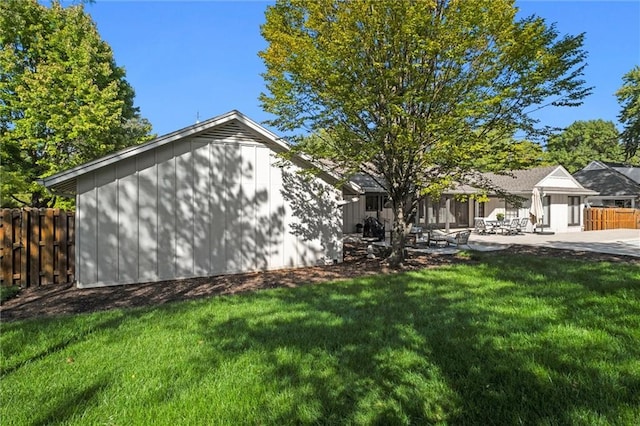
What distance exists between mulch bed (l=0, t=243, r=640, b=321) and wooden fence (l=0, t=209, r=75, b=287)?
1.43 ft

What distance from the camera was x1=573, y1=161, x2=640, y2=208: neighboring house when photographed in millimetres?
31484

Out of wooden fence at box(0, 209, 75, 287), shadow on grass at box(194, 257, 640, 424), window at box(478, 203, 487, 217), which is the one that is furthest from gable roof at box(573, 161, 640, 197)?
wooden fence at box(0, 209, 75, 287)

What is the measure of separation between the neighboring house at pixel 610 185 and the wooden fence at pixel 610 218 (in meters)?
2.48

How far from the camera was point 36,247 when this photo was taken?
9.03 metres

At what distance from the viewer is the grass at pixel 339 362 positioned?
300 cm

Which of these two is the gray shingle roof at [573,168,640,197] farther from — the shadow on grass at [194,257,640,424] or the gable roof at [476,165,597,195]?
the shadow on grass at [194,257,640,424]

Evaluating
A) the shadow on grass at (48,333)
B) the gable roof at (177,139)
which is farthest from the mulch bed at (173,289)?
the gable roof at (177,139)

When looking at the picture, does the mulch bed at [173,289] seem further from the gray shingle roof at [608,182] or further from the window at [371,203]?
the gray shingle roof at [608,182]

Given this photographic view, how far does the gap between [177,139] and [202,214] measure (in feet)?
6.73

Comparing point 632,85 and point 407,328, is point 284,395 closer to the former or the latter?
point 407,328

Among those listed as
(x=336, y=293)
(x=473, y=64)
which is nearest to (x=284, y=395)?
(x=336, y=293)

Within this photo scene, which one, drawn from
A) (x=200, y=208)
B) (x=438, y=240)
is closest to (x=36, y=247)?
(x=200, y=208)

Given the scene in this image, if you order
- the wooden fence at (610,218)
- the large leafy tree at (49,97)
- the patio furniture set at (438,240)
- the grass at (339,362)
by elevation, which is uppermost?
the large leafy tree at (49,97)

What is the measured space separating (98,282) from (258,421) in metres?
7.67
